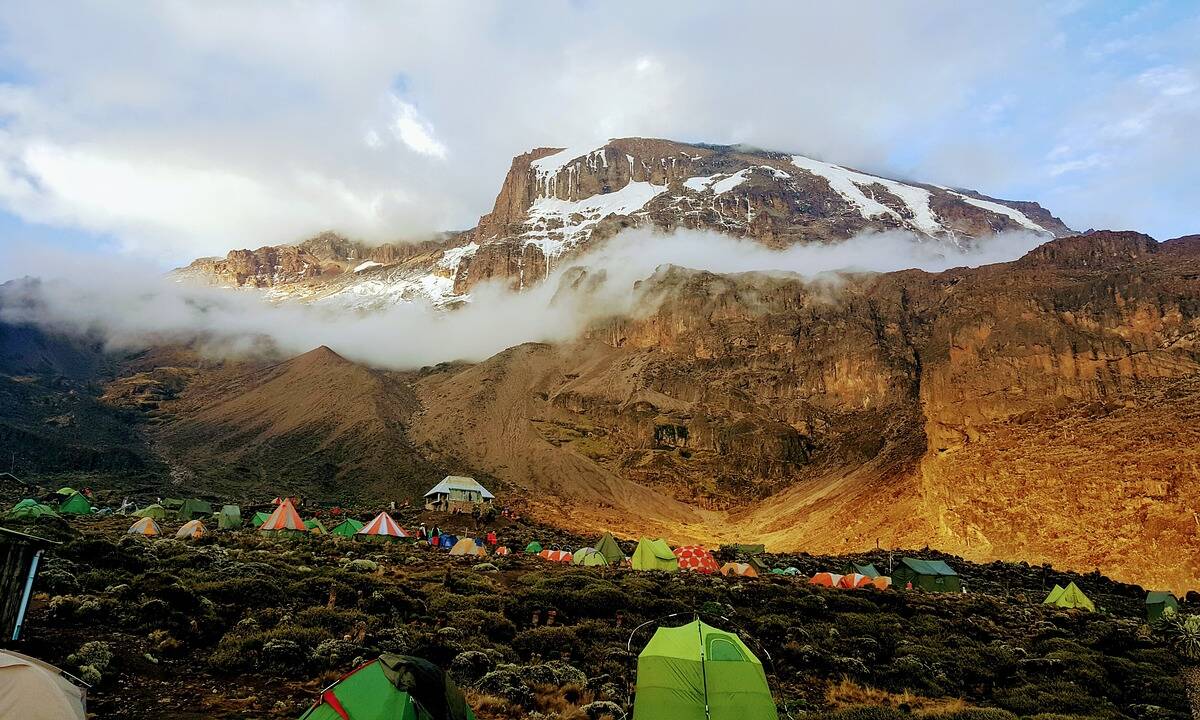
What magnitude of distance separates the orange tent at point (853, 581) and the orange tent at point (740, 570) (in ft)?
13.9

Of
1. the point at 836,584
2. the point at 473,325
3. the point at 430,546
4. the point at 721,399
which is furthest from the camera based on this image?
the point at 473,325

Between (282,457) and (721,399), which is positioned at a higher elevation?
(721,399)

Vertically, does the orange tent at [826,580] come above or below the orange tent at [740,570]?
above

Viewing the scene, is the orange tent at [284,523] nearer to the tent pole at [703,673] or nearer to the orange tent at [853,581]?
the orange tent at [853,581]

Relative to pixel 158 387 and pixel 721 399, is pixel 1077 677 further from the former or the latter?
pixel 158 387

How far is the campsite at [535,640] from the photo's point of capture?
11.0 meters

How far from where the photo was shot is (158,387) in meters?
124

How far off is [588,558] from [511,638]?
18496 millimetres

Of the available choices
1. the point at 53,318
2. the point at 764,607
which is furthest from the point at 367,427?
the point at 53,318

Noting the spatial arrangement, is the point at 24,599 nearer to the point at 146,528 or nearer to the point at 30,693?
the point at 30,693

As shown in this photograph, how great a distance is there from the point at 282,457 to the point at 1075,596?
87.7m

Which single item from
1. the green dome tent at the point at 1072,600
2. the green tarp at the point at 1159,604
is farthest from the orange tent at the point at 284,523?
the green tarp at the point at 1159,604

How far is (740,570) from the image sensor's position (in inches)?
1375

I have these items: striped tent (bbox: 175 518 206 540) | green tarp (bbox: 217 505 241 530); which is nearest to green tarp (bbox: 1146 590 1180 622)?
striped tent (bbox: 175 518 206 540)
